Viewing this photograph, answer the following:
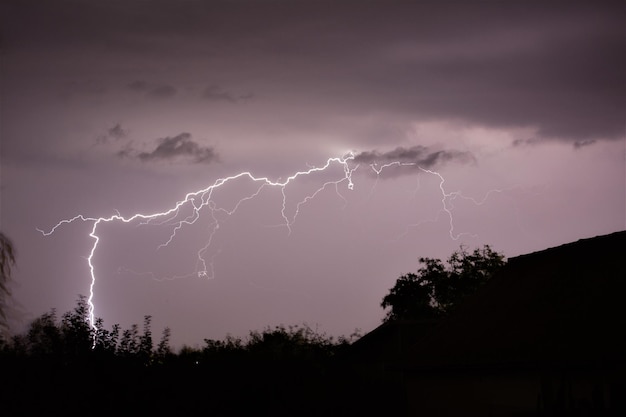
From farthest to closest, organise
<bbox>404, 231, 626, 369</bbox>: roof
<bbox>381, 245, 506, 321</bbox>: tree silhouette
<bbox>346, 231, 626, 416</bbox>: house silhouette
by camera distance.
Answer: <bbox>381, 245, 506, 321</bbox>: tree silhouette
<bbox>404, 231, 626, 369</bbox>: roof
<bbox>346, 231, 626, 416</bbox>: house silhouette

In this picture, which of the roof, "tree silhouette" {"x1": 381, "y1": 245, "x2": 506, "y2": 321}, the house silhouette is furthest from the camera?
"tree silhouette" {"x1": 381, "y1": 245, "x2": 506, "y2": 321}

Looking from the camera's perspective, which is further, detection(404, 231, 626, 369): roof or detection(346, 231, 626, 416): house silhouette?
detection(404, 231, 626, 369): roof

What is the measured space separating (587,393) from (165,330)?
987 cm

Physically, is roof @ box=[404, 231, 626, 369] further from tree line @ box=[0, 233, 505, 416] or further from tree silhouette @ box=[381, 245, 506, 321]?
tree silhouette @ box=[381, 245, 506, 321]

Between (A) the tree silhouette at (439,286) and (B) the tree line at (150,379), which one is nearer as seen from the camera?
(B) the tree line at (150,379)

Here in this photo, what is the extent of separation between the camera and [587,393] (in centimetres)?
1505

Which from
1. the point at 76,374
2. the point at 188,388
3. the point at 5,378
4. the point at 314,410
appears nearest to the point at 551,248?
the point at 314,410

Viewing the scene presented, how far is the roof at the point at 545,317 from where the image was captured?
15773 mm

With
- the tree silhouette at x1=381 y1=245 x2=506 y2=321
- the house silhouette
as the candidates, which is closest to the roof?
the house silhouette

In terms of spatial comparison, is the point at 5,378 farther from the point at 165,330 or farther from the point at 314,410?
the point at 314,410

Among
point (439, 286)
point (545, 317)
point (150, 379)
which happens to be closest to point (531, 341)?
point (545, 317)

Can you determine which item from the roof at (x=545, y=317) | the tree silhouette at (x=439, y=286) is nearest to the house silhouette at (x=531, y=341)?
the roof at (x=545, y=317)

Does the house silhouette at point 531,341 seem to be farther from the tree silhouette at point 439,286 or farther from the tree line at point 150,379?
the tree silhouette at point 439,286

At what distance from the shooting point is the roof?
15.8 metres
